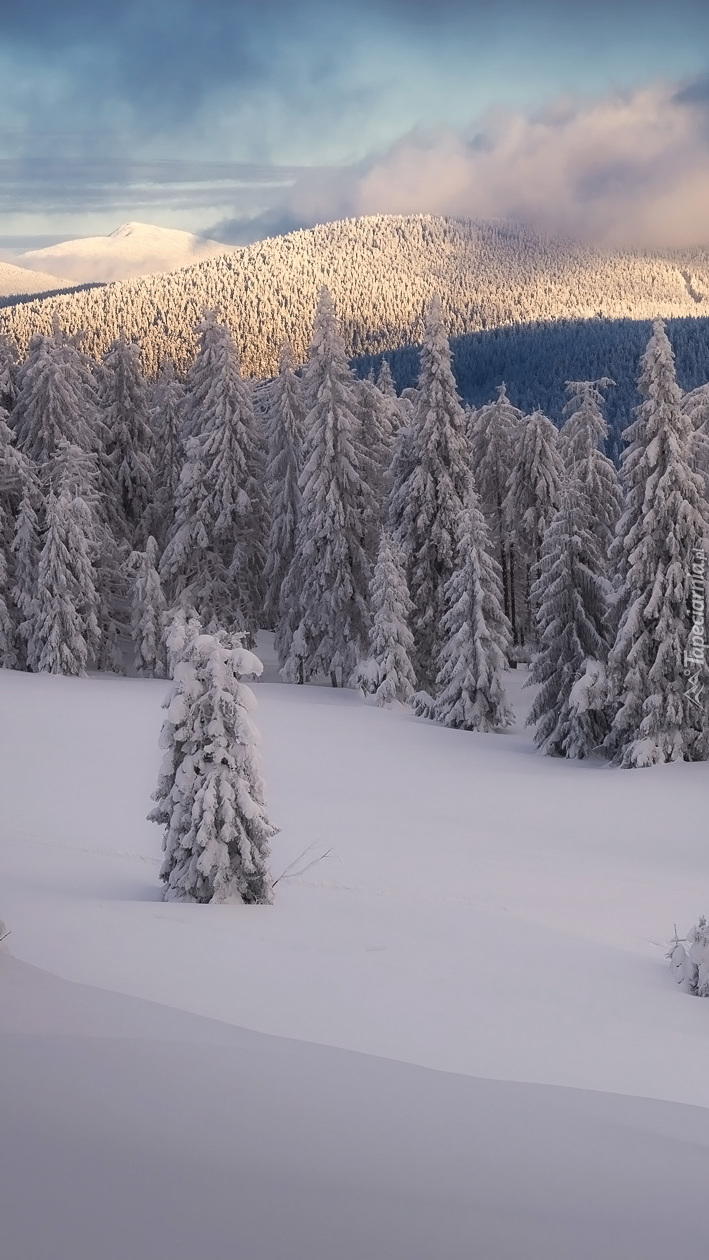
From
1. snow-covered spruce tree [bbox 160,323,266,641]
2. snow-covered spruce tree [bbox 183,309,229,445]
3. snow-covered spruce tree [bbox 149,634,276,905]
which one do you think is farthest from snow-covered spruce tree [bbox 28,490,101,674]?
snow-covered spruce tree [bbox 149,634,276,905]

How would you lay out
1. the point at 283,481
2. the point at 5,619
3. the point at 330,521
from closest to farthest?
the point at 330,521
the point at 5,619
the point at 283,481

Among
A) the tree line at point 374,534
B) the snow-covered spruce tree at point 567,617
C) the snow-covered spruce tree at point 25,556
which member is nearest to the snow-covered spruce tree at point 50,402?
the tree line at point 374,534

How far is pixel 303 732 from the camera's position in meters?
25.5

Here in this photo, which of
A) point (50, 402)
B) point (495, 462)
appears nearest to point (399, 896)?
point (50, 402)

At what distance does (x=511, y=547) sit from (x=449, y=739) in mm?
18757

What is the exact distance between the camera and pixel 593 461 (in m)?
38.9

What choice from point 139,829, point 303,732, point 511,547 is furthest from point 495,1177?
point 511,547

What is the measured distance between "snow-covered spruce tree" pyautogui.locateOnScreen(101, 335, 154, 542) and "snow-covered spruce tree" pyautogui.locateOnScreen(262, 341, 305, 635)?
24.1ft

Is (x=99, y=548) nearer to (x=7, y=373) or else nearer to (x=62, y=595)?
(x=62, y=595)

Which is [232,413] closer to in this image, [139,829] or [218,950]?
[139,829]

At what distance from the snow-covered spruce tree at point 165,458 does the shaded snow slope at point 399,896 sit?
20.2 meters

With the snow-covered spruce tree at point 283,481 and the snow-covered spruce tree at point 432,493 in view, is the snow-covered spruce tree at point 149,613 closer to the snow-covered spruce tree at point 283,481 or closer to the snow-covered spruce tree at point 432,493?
the snow-covered spruce tree at point 283,481

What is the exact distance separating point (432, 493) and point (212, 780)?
82.9 ft

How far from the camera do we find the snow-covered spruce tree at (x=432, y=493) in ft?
113
